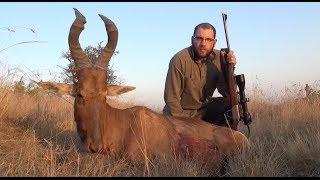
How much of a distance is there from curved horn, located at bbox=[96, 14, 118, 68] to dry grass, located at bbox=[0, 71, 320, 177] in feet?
3.59

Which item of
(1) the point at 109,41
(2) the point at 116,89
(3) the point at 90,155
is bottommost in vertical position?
(3) the point at 90,155

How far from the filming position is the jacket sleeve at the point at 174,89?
24.5 ft

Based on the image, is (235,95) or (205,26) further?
(205,26)

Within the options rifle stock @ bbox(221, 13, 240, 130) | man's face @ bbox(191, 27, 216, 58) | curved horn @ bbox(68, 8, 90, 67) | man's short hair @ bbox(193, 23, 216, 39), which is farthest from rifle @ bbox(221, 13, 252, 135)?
curved horn @ bbox(68, 8, 90, 67)

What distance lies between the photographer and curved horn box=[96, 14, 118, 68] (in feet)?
19.7

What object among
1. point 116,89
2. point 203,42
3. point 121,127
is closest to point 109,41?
point 116,89

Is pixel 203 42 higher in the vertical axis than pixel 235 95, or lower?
higher

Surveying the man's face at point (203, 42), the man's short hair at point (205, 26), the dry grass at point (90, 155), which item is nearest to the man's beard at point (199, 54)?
the man's face at point (203, 42)

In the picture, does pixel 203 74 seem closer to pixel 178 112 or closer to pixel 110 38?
pixel 178 112

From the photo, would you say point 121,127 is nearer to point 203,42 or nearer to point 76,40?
point 76,40

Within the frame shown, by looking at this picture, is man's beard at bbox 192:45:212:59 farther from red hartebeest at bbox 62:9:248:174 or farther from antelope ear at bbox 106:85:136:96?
antelope ear at bbox 106:85:136:96

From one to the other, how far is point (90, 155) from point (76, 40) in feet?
4.60

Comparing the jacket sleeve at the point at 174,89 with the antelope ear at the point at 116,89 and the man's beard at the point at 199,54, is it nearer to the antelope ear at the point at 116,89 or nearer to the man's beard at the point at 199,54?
the man's beard at the point at 199,54

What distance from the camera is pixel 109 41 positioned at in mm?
6113
